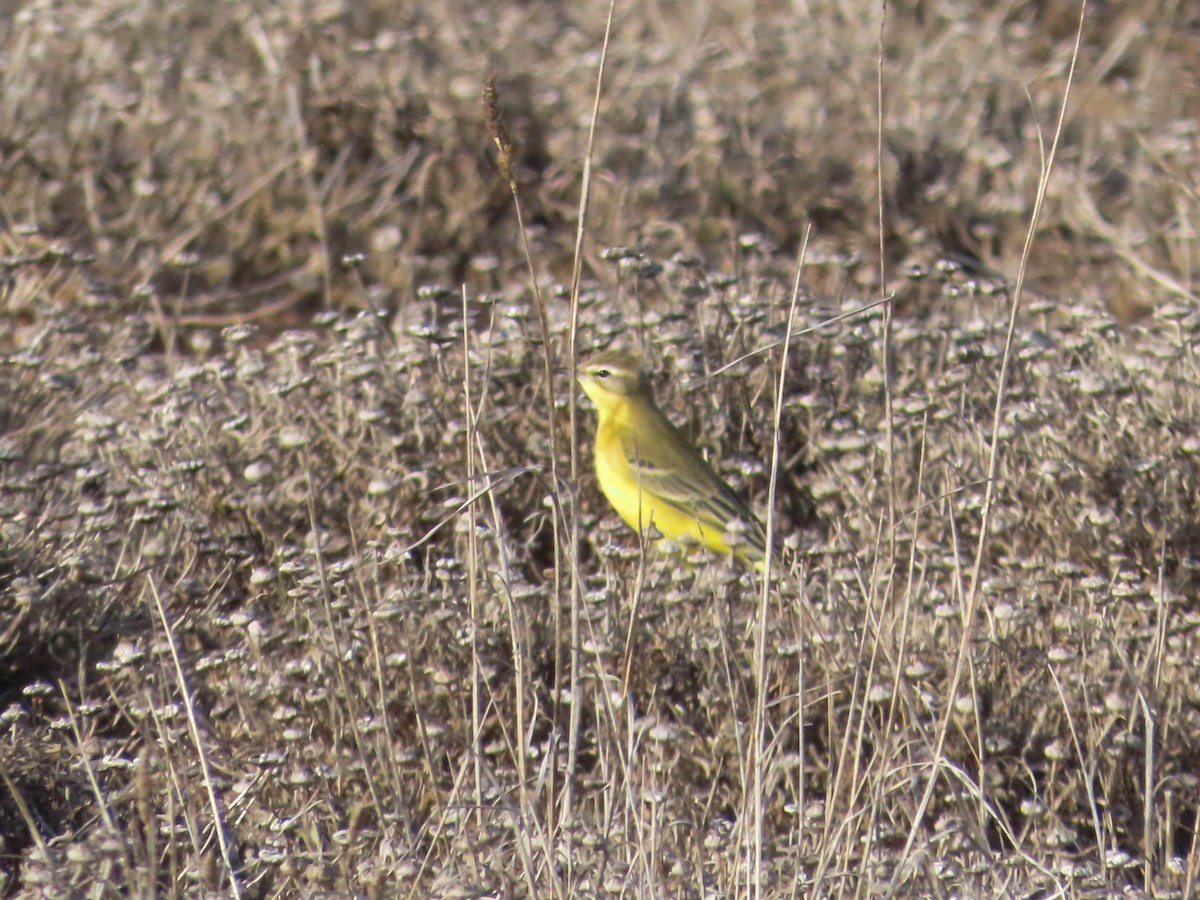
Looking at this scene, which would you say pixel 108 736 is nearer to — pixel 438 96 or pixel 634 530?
pixel 634 530

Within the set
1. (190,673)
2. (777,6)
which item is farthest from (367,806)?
(777,6)

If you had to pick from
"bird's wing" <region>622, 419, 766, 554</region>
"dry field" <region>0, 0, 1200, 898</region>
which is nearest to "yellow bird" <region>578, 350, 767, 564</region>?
"bird's wing" <region>622, 419, 766, 554</region>

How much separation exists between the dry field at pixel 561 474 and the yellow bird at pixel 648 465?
6.3 inches

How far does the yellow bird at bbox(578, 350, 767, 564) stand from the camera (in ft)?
16.2

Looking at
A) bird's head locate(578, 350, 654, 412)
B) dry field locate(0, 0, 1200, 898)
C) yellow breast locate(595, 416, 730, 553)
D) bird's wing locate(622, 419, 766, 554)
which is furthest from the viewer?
bird's head locate(578, 350, 654, 412)

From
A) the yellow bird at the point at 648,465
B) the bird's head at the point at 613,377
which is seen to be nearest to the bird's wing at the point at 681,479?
the yellow bird at the point at 648,465

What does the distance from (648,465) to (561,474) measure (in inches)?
31.5

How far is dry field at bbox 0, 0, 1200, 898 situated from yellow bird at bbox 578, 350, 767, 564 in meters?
0.16

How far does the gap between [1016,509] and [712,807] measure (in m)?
1.47

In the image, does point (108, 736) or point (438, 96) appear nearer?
point (108, 736)

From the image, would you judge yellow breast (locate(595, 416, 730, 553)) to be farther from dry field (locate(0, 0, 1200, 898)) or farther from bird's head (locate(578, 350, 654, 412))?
dry field (locate(0, 0, 1200, 898))

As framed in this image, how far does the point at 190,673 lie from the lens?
4.09m

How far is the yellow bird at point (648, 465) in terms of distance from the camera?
4949mm

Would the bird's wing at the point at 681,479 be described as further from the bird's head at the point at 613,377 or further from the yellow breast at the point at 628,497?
the bird's head at the point at 613,377
